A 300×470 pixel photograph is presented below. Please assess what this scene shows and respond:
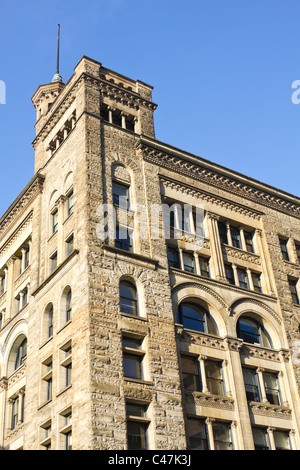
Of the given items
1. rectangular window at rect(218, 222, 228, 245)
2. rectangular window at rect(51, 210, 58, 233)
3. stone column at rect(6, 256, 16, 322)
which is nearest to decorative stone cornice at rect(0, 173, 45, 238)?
rectangular window at rect(51, 210, 58, 233)

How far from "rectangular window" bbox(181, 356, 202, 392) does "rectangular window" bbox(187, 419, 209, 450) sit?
1.78 m

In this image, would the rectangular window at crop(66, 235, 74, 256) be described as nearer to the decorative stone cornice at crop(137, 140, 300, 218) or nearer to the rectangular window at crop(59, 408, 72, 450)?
the decorative stone cornice at crop(137, 140, 300, 218)

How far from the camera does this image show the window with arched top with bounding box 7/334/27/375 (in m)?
42.2

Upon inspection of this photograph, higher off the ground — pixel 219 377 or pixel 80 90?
pixel 80 90

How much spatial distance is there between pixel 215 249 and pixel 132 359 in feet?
35.4

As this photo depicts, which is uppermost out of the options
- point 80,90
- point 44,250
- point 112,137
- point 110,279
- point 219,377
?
point 80,90

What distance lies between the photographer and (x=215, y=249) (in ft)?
138

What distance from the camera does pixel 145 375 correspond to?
33.6 m

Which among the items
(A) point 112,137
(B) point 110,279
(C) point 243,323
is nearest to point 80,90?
(A) point 112,137

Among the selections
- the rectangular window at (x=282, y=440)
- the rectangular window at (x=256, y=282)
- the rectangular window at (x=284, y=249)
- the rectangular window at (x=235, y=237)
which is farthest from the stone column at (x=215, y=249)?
the rectangular window at (x=282, y=440)
